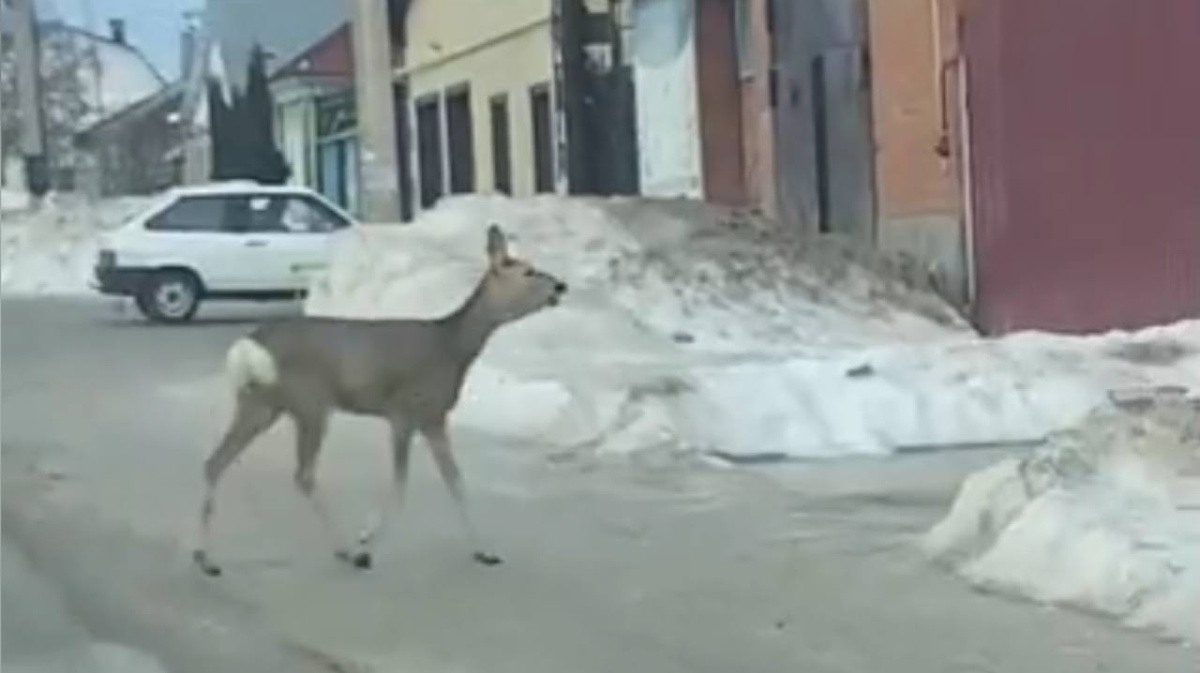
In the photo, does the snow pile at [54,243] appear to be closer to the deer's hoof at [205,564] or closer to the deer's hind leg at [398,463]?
the deer's hind leg at [398,463]

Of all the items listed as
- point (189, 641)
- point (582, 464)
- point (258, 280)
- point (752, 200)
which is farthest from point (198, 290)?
point (189, 641)

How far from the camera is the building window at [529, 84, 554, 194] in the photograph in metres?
43.0

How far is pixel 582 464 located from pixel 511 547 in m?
3.23

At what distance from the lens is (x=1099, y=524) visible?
1102 centimetres

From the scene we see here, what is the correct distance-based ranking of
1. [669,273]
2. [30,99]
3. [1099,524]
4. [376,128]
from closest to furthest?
[1099,524]
[669,273]
[376,128]
[30,99]

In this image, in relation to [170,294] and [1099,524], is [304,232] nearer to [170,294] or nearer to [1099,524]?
[170,294]

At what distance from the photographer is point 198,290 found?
34531 millimetres

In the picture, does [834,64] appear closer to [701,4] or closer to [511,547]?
[701,4]

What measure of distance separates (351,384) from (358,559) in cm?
82

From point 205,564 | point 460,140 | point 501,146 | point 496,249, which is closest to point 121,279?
point 501,146

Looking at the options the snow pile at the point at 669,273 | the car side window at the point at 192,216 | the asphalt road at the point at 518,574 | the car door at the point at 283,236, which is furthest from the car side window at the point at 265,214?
the asphalt road at the point at 518,574

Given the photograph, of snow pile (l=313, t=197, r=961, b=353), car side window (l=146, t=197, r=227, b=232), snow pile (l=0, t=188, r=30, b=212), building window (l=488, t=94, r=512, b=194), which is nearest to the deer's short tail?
snow pile (l=313, t=197, r=961, b=353)

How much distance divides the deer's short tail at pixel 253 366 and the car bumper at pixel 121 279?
22.5 metres

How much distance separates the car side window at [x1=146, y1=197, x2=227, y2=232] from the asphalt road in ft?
54.4
